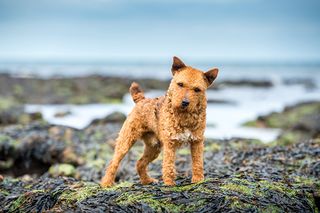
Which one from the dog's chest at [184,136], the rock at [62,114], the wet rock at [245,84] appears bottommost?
the rock at [62,114]

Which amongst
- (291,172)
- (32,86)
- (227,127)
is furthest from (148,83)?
(291,172)

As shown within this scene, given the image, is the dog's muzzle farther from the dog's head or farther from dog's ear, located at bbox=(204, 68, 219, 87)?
dog's ear, located at bbox=(204, 68, 219, 87)

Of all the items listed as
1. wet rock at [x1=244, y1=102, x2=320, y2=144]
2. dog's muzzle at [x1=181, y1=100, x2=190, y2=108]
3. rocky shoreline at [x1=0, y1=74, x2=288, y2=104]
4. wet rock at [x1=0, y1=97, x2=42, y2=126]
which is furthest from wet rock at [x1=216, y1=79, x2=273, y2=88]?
dog's muzzle at [x1=181, y1=100, x2=190, y2=108]

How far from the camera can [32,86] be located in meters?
29.3

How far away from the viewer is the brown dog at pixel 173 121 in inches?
220

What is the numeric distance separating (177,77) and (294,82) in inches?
1771

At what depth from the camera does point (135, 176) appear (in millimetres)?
8773

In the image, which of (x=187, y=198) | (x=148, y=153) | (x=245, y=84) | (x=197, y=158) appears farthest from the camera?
(x=245, y=84)

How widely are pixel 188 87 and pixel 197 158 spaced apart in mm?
1019

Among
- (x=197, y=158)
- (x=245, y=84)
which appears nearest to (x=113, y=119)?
(x=197, y=158)

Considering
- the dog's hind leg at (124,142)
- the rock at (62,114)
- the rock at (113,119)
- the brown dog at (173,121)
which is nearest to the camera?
the brown dog at (173,121)

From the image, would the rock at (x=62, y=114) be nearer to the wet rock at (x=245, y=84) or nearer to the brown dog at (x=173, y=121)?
the brown dog at (x=173, y=121)

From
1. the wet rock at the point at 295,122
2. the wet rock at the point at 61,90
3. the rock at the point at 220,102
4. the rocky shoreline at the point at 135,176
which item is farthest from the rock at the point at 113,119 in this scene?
the rock at the point at 220,102

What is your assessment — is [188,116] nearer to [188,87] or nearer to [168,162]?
[188,87]
